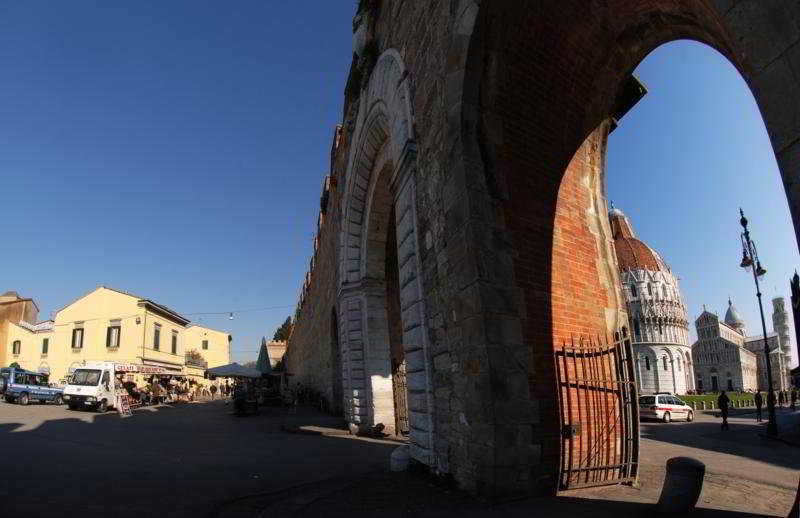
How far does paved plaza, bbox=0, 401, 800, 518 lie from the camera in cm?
493

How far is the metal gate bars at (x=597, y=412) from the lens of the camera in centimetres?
546

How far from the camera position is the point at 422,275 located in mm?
6637

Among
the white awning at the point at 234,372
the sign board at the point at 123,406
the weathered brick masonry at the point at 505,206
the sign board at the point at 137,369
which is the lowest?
the sign board at the point at 123,406

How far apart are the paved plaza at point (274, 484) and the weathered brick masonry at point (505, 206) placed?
1.77ft

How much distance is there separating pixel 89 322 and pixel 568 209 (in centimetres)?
4002

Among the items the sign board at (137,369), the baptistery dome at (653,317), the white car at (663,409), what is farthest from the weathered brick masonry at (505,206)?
the baptistery dome at (653,317)

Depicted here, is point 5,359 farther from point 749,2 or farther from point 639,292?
point 639,292

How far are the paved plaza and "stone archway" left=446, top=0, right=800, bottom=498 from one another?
2.46 ft

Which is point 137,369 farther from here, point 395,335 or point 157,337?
point 395,335

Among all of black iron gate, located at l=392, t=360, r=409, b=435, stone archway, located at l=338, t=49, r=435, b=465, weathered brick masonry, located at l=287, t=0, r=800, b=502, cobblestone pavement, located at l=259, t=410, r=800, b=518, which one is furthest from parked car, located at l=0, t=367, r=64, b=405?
weathered brick masonry, located at l=287, t=0, r=800, b=502

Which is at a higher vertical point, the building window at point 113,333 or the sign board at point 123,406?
the building window at point 113,333

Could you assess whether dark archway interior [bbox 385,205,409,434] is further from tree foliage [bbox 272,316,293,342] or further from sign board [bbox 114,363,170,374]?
tree foliage [bbox 272,316,293,342]

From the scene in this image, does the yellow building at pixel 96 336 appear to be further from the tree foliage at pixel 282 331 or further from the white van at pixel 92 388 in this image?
the tree foliage at pixel 282 331

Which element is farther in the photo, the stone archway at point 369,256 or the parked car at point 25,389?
the parked car at point 25,389
